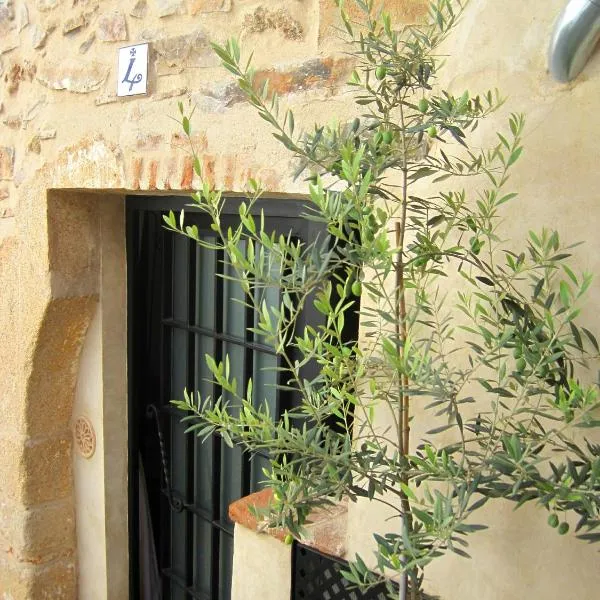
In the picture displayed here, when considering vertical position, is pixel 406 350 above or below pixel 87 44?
below

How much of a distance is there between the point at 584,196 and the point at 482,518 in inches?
26.4

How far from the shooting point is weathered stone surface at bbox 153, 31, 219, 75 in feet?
7.04

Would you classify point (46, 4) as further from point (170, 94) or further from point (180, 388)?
point (180, 388)

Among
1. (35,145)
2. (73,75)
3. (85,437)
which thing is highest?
(73,75)

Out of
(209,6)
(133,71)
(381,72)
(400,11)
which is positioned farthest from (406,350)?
(133,71)

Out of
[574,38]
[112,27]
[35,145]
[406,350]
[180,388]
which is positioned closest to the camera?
[406,350]

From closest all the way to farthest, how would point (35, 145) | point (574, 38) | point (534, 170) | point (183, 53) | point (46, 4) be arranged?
point (574, 38) → point (534, 170) → point (183, 53) → point (46, 4) → point (35, 145)

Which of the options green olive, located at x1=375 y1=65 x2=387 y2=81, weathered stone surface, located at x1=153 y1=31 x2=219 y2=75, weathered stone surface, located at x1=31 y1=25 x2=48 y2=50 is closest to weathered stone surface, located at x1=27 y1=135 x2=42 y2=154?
weathered stone surface, located at x1=31 y1=25 x2=48 y2=50

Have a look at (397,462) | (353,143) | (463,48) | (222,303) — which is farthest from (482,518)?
(222,303)

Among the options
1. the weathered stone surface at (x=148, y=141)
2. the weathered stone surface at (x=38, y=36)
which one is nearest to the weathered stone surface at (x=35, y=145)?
the weathered stone surface at (x=38, y=36)

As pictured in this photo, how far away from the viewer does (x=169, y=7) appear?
7.39 feet

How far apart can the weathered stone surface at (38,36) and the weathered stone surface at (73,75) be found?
0.24ft

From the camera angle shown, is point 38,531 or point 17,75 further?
point 38,531

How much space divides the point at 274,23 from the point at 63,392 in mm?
1766
